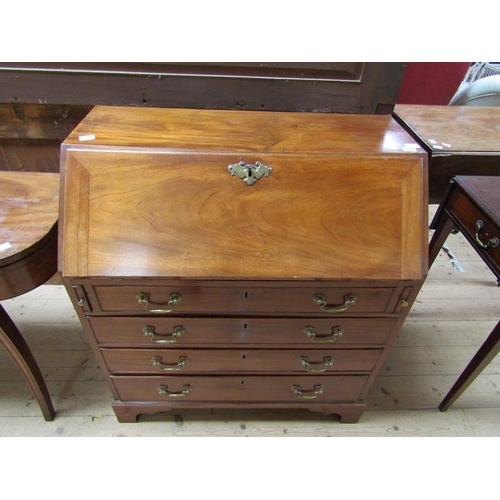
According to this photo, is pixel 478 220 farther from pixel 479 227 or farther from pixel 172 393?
pixel 172 393

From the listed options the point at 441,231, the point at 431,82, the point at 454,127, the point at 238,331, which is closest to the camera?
the point at 238,331

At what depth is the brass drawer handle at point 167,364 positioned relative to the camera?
44.0 inches

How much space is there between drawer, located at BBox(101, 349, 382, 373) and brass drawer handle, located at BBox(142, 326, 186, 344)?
7 centimetres

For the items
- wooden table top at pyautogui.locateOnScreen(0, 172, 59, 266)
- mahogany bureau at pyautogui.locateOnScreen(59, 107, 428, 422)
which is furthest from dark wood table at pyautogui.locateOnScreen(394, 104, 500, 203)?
wooden table top at pyautogui.locateOnScreen(0, 172, 59, 266)

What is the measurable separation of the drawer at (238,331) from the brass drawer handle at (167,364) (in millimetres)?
72

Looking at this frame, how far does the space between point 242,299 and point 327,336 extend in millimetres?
329

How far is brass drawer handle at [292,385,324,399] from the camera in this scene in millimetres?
1239

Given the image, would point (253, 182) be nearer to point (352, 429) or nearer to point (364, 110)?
point (364, 110)

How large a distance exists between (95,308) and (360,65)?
1265mm

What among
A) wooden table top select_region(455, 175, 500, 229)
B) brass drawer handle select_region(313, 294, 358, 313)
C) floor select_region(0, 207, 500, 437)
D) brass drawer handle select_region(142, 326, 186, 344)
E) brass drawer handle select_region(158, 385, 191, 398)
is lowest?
floor select_region(0, 207, 500, 437)

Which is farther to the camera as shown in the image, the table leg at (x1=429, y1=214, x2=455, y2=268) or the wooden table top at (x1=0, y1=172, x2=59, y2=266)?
the table leg at (x1=429, y1=214, x2=455, y2=268)

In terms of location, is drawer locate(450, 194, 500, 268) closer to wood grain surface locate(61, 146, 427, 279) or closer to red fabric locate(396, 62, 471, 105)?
wood grain surface locate(61, 146, 427, 279)

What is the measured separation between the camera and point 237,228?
2.94 feet

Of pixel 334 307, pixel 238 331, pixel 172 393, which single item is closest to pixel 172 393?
pixel 172 393
